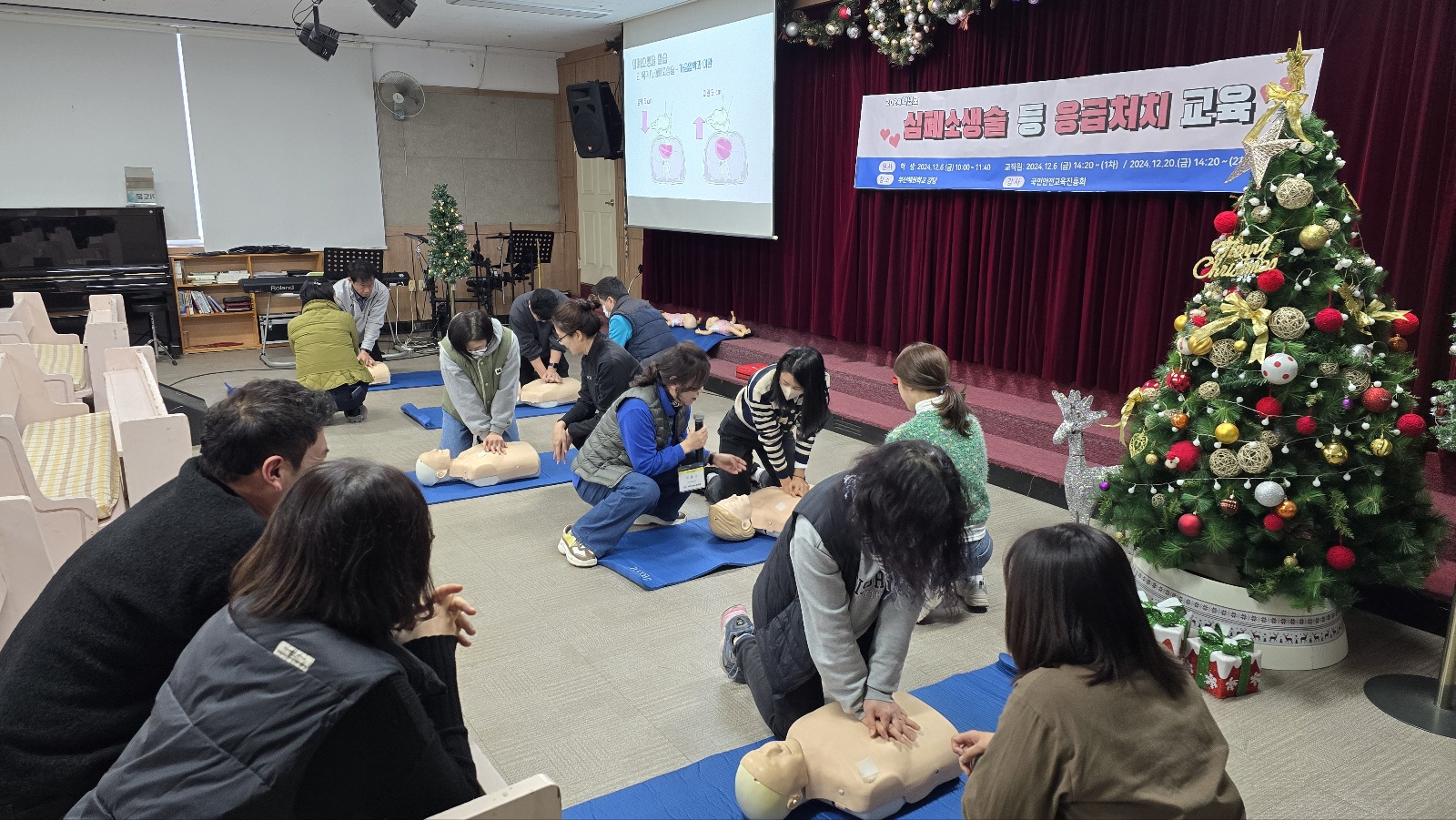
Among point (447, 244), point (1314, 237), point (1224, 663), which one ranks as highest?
point (1314, 237)

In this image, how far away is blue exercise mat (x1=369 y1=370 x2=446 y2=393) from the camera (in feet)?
23.2

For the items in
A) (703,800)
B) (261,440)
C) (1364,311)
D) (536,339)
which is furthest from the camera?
(536,339)

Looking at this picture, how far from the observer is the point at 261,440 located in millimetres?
1709

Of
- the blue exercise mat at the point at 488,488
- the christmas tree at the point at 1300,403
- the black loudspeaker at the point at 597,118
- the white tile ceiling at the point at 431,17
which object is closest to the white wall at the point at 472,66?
the white tile ceiling at the point at 431,17

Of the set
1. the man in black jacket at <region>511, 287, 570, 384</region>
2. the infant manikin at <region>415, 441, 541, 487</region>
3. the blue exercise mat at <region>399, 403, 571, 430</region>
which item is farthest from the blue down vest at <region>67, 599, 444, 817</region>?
the man in black jacket at <region>511, 287, 570, 384</region>

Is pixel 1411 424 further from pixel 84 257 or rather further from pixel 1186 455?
pixel 84 257

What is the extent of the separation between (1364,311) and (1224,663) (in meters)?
1.19

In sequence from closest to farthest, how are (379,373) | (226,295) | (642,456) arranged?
(642,456) < (379,373) < (226,295)

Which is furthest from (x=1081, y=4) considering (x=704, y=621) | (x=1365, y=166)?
(x=704, y=621)

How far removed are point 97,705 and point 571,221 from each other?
31.7 feet

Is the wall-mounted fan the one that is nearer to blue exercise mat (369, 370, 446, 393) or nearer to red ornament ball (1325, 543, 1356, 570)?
blue exercise mat (369, 370, 446, 393)

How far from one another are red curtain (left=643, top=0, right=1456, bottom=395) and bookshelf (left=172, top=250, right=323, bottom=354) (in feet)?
13.6

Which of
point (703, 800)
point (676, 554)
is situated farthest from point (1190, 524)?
point (676, 554)

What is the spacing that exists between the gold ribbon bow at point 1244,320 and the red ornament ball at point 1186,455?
34cm
